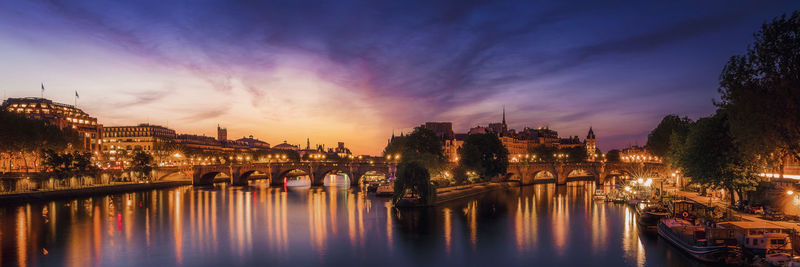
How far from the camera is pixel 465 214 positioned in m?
56.0

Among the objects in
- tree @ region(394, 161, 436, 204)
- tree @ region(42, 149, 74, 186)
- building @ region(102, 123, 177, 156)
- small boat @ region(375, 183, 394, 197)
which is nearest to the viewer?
tree @ region(394, 161, 436, 204)

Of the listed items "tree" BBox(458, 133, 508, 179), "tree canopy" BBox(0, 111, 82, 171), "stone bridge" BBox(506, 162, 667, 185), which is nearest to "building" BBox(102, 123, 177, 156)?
"tree canopy" BBox(0, 111, 82, 171)

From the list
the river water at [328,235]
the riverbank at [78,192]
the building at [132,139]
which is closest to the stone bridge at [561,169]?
the river water at [328,235]

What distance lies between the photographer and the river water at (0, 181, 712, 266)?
3478 cm

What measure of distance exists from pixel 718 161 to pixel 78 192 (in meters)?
86.0

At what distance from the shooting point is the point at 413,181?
57.4 metres

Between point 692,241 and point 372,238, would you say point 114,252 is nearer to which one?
point 372,238

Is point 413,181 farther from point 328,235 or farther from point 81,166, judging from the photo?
point 81,166

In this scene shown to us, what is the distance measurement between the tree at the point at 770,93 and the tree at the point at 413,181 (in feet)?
103

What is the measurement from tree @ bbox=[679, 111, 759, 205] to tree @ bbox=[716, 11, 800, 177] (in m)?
7.49

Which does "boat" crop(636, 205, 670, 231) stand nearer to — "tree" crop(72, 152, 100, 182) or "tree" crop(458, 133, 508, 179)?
"tree" crop(458, 133, 508, 179)

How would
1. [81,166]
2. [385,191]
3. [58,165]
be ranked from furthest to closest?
1. [81,166]
2. [58,165]
3. [385,191]

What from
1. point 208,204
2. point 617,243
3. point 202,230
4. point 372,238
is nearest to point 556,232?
point 617,243

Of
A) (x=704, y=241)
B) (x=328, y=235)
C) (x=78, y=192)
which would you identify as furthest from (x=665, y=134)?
(x=78, y=192)
